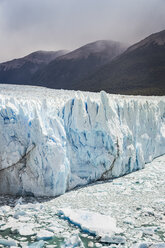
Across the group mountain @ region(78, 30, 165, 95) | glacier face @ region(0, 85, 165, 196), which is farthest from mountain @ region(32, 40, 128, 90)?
glacier face @ region(0, 85, 165, 196)

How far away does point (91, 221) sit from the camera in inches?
255

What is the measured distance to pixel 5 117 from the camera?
8.23m

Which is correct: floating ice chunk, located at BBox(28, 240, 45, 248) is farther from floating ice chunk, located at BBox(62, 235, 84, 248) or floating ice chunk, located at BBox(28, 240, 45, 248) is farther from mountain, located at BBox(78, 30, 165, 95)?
mountain, located at BBox(78, 30, 165, 95)

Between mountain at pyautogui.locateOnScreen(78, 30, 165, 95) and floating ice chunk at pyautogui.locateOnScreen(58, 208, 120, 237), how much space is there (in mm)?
43910

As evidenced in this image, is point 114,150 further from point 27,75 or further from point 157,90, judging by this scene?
point 27,75

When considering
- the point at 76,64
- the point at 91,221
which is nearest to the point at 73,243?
the point at 91,221

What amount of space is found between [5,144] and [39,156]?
117 cm

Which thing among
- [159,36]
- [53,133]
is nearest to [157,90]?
[159,36]

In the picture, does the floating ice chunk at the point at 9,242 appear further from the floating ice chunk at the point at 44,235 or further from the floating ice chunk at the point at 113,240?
the floating ice chunk at the point at 113,240

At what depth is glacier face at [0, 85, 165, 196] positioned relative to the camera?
8.20 m

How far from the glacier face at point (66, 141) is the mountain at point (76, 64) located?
86.4m

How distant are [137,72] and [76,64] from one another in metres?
46.0

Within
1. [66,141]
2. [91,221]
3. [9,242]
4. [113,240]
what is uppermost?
[66,141]

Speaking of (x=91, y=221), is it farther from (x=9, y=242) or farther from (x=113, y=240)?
(x=9, y=242)
